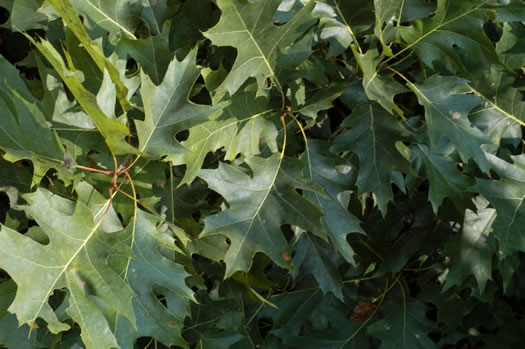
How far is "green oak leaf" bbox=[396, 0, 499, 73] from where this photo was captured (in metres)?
1.21

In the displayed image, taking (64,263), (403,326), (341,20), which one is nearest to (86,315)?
(64,263)

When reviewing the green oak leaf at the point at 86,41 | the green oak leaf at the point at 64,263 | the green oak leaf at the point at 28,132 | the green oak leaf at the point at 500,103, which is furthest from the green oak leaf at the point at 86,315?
the green oak leaf at the point at 500,103

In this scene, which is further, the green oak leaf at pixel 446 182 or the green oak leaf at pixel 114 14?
the green oak leaf at pixel 446 182

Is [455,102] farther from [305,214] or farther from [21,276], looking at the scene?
[21,276]

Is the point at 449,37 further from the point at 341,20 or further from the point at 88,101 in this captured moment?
the point at 88,101

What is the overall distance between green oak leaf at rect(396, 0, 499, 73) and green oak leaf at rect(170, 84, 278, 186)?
34 centimetres

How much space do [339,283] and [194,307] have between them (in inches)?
17.0

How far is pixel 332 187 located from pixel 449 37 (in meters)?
0.42

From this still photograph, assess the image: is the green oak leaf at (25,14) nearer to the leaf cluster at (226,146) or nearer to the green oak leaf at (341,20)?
the leaf cluster at (226,146)

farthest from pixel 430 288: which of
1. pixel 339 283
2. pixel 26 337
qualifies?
pixel 26 337

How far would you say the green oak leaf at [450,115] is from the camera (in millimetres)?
1217

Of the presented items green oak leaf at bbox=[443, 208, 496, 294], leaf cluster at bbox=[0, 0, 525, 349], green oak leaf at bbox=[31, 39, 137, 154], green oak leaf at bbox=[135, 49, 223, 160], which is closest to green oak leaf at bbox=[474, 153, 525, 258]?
leaf cluster at bbox=[0, 0, 525, 349]

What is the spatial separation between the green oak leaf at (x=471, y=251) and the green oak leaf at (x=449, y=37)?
1.40 feet

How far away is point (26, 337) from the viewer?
1.29 m
